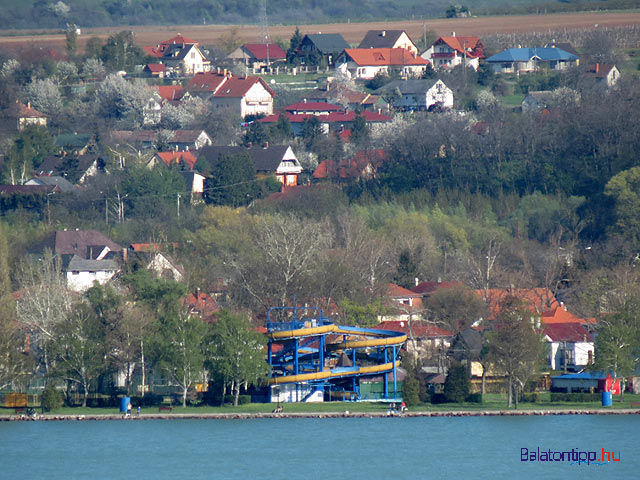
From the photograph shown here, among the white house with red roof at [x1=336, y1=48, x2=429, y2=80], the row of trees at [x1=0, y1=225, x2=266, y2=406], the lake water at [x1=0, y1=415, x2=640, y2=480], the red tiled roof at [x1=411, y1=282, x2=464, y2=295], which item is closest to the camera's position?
the lake water at [x1=0, y1=415, x2=640, y2=480]

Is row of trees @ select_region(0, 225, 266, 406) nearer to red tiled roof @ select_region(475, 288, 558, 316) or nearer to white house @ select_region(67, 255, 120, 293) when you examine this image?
red tiled roof @ select_region(475, 288, 558, 316)

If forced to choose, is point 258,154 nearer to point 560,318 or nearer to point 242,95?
point 242,95

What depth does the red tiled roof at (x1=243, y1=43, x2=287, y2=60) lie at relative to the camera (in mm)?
113875

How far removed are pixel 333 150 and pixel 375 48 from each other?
27879 millimetres

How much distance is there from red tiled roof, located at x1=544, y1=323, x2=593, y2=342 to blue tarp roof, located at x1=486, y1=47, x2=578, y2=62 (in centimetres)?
5861

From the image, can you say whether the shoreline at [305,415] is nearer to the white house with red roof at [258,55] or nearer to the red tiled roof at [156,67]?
the red tiled roof at [156,67]

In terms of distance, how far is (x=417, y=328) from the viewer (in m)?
51.0

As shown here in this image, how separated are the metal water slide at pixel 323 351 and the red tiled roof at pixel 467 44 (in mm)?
66988

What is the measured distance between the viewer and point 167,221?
73.3 m

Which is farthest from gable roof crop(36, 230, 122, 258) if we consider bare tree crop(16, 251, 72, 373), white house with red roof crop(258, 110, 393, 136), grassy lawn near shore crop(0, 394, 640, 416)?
grassy lawn near shore crop(0, 394, 640, 416)

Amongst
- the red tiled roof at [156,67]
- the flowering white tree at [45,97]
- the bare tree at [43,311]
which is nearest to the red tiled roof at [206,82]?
the red tiled roof at [156,67]

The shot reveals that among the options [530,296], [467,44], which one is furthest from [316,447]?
[467,44]

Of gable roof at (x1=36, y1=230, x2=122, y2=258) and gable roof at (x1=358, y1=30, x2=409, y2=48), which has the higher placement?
gable roof at (x1=358, y1=30, x2=409, y2=48)

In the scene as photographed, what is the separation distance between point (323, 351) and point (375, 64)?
66.6 m
